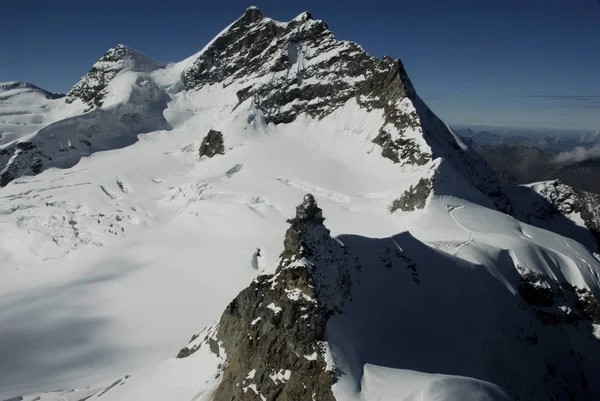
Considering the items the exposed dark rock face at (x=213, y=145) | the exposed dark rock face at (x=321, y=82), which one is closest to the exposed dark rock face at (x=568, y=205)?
the exposed dark rock face at (x=321, y=82)

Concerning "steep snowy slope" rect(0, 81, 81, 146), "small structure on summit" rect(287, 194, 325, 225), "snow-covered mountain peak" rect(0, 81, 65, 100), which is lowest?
"small structure on summit" rect(287, 194, 325, 225)

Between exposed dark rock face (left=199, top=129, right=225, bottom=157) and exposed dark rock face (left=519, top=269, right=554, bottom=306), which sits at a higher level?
exposed dark rock face (left=199, top=129, right=225, bottom=157)

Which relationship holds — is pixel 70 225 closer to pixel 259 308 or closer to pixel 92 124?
pixel 92 124

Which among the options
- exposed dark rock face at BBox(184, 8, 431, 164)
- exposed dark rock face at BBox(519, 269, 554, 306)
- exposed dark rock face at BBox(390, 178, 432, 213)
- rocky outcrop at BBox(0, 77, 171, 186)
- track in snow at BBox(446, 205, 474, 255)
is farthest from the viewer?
rocky outcrop at BBox(0, 77, 171, 186)

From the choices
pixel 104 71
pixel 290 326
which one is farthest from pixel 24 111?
pixel 290 326

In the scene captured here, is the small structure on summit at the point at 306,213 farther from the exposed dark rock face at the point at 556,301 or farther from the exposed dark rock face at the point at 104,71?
the exposed dark rock face at the point at 104,71

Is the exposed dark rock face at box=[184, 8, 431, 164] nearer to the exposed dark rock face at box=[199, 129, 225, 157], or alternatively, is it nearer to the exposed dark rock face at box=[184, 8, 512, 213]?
the exposed dark rock face at box=[184, 8, 512, 213]

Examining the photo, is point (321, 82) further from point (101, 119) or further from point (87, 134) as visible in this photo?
point (87, 134)

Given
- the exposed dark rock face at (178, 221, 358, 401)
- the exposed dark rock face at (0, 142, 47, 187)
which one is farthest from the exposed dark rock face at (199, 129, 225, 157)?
the exposed dark rock face at (178, 221, 358, 401)
